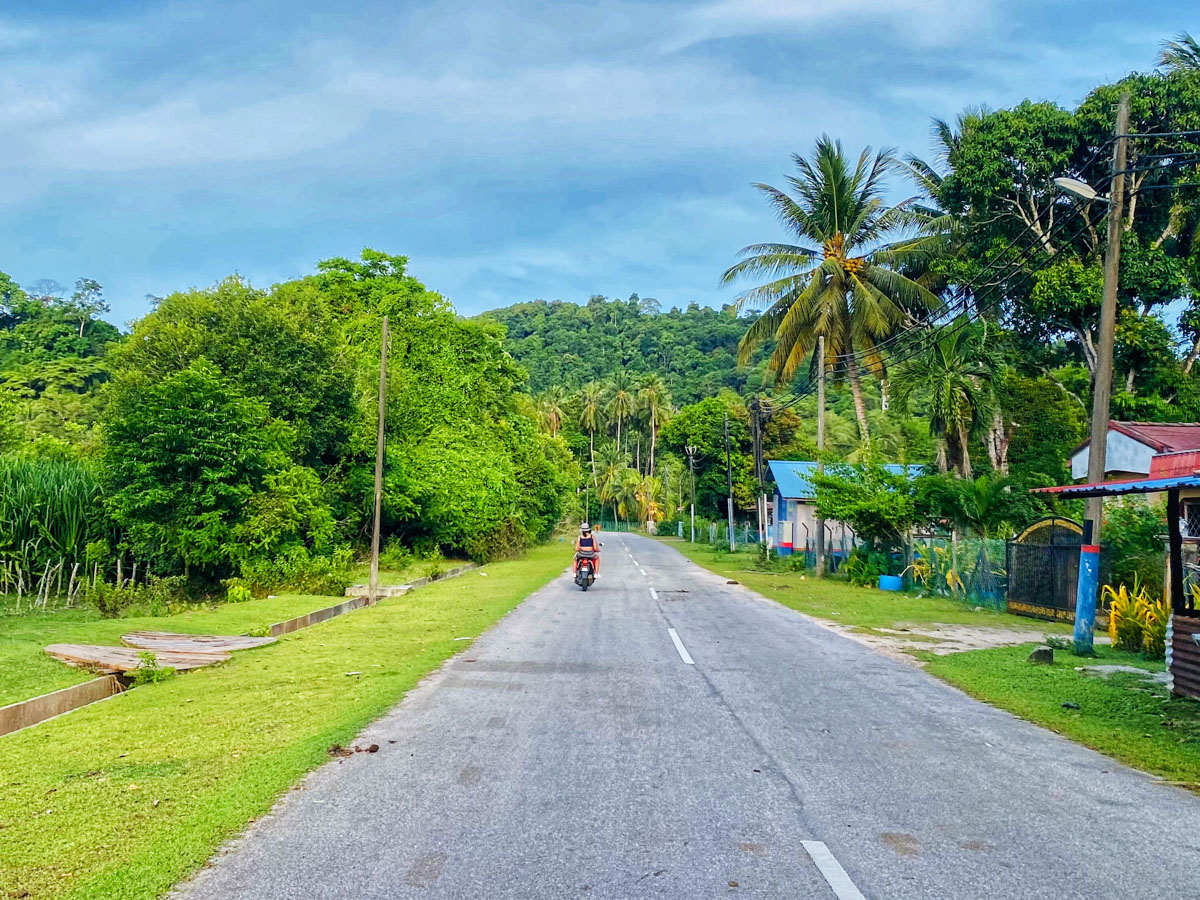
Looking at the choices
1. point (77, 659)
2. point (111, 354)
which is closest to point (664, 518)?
point (111, 354)

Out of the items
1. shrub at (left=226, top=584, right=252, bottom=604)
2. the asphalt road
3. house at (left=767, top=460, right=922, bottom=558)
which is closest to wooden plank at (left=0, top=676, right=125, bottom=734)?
the asphalt road

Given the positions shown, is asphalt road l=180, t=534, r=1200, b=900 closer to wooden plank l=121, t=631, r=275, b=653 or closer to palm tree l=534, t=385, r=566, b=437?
wooden plank l=121, t=631, r=275, b=653

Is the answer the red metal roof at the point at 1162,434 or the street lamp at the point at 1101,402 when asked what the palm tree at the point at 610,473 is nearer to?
the red metal roof at the point at 1162,434

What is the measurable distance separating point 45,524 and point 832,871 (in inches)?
803

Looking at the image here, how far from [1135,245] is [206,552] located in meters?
27.0

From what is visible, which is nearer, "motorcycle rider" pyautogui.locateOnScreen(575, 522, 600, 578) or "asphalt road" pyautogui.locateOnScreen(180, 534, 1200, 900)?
"asphalt road" pyautogui.locateOnScreen(180, 534, 1200, 900)

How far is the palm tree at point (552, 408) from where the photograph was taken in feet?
281

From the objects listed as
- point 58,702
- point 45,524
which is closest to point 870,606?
point 58,702

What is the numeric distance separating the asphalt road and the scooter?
13.0 meters

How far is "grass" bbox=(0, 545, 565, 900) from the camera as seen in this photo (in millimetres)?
4547

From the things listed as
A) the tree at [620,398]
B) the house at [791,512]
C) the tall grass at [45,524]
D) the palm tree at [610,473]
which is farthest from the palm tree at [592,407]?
the tall grass at [45,524]

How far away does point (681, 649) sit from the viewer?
1280cm

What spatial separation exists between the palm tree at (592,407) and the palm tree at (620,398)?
39.6 inches

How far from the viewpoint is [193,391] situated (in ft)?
67.1
